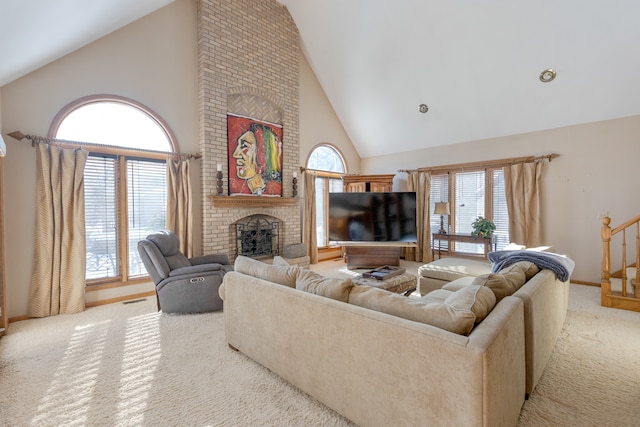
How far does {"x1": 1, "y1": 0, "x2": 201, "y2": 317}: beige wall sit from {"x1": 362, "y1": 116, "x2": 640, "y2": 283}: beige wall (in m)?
5.62

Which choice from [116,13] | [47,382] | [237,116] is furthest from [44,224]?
[237,116]

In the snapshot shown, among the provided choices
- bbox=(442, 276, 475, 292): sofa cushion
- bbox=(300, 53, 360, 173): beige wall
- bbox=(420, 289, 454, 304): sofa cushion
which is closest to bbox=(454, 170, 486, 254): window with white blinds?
bbox=(300, 53, 360, 173): beige wall

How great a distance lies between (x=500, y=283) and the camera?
187 centimetres

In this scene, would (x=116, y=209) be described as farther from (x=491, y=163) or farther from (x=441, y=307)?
(x=491, y=163)

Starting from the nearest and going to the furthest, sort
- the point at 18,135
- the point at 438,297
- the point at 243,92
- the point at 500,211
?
the point at 438,297
the point at 18,135
the point at 243,92
the point at 500,211

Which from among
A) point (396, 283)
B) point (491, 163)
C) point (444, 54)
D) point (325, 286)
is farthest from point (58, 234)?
point (491, 163)

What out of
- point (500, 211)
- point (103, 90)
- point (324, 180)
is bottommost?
point (500, 211)

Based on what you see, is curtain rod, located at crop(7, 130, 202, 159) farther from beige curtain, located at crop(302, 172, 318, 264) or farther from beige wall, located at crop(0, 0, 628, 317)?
beige curtain, located at crop(302, 172, 318, 264)

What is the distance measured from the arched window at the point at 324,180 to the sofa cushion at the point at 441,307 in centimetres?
503

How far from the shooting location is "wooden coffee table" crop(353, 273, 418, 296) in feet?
11.1

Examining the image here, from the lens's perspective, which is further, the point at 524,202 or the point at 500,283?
the point at 524,202

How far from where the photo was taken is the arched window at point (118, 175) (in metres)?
3.83

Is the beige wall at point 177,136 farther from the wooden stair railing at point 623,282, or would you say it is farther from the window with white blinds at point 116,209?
the wooden stair railing at point 623,282

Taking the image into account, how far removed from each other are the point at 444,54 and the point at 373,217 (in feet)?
9.82
